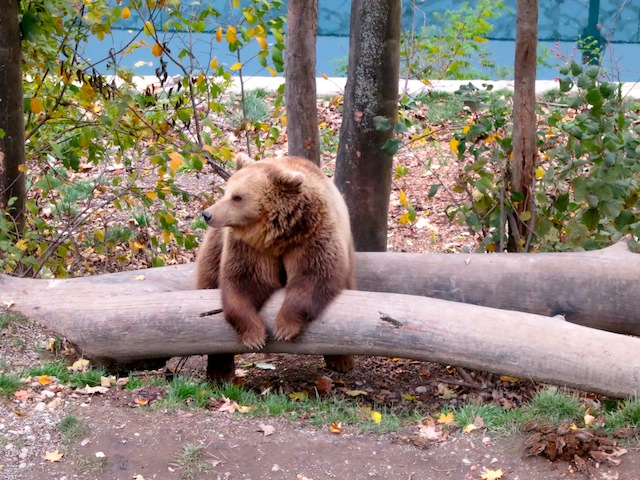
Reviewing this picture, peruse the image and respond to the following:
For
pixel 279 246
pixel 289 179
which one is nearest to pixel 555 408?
pixel 279 246

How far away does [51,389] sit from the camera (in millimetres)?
4336

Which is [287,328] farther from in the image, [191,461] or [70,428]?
[70,428]

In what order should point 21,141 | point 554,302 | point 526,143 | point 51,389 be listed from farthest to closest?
point 21,141, point 526,143, point 554,302, point 51,389

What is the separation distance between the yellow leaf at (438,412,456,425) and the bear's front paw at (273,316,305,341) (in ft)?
2.80

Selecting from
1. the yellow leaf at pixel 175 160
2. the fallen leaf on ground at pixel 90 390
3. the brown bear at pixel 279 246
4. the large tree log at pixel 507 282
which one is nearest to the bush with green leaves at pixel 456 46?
the yellow leaf at pixel 175 160

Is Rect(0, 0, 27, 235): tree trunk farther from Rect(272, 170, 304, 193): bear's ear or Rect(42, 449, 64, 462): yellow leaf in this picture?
Rect(42, 449, 64, 462): yellow leaf

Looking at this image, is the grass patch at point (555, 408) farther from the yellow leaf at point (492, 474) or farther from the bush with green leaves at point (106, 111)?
the bush with green leaves at point (106, 111)

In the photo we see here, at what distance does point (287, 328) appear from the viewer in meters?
4.35

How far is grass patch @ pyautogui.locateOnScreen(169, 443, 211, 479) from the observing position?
12.0 feet

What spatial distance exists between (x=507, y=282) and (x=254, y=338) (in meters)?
1.69

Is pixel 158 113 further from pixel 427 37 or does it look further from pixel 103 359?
pixel 427 37

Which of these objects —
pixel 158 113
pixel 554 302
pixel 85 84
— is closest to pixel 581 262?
pixel 554 302

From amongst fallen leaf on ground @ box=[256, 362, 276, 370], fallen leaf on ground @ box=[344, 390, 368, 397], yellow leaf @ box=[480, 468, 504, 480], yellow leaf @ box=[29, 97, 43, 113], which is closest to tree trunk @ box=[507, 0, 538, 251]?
fallen leaf on ground @ box=[344, 390, 368, 397]

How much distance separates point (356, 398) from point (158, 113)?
2893 mm
